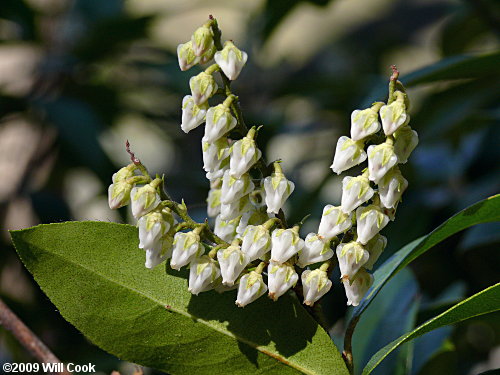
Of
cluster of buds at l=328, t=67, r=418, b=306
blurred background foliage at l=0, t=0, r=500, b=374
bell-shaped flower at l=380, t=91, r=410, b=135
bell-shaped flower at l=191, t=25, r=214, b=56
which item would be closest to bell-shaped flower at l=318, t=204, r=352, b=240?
cluster of buds at l=328, t=67, r=418, b=306

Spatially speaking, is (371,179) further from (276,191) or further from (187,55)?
(187,55)

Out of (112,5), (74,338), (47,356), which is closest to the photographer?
(47,356)

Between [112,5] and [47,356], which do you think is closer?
[47,356]

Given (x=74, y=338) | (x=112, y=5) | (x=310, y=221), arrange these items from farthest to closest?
(x=112, y=5) → (x=310, y=221) → (x=74, y=338)

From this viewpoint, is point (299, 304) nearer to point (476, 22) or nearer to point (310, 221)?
point (310, 221)

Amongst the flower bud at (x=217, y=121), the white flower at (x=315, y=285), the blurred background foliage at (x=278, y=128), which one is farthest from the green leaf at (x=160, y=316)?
the blurred background foliage at (x=278, y=128)

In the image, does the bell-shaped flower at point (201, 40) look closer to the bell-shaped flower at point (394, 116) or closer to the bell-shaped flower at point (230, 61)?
the bell-shaped flower at point (230, 61)

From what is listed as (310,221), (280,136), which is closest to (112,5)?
(280,136)

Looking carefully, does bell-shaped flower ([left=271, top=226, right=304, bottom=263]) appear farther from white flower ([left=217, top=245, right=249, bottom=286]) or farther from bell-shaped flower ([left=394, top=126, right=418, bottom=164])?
bell-shaped flower ([left=394, top=126, right=418, bottom=164])
